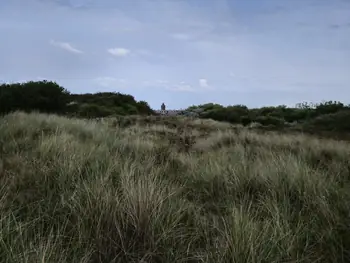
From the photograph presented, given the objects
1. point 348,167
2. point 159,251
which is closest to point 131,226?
point 159,251

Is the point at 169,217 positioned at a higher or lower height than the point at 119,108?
lower

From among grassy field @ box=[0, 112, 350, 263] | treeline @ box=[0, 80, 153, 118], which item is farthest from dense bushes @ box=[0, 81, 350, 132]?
grassy field @ box=[0, 112, 350, 263]

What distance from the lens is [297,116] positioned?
34344 mm

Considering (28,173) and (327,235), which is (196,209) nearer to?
(327,235)

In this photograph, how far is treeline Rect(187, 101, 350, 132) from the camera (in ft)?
79.4

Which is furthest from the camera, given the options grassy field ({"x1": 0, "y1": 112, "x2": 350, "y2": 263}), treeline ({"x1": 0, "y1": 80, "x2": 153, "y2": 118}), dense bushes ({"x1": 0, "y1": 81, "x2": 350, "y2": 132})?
dense bushes ({"x1": 0, "y1": 81, "x2": 350, "y2": 132})

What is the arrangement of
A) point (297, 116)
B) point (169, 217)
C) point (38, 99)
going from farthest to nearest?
point (297, 116)
point (38, 99)
point (169, 217)

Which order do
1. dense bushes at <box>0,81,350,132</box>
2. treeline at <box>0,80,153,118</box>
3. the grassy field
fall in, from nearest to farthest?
the grassy field < treeline at <box>0,80,153,118</box> < dense bushes at <box>0,81,350,132</box>

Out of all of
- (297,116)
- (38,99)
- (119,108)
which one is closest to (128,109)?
(119,108)

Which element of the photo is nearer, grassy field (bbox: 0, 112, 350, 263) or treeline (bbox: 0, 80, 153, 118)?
grassy field (bbox: 0, 112, 350, 263)

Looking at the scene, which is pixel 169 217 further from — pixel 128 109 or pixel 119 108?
pixel 128 109

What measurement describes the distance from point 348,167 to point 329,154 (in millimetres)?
4188

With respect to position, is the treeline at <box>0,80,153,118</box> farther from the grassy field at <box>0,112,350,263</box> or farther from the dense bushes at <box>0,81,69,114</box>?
the grassy field at <box>0,112,350,263</box>

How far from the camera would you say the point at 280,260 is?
10.3ft
